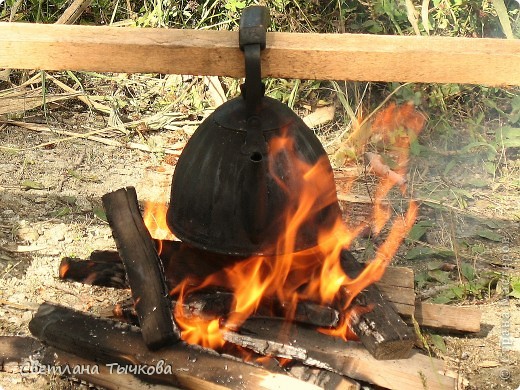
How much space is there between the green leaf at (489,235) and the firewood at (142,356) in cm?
183

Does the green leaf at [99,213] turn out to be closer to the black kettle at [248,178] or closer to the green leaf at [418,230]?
the black kettle at [248,178]

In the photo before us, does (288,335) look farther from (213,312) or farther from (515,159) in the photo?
(515,159)

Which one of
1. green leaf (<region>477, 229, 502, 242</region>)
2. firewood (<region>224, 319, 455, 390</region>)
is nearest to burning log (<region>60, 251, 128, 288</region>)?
firewood (<region>224, 319, 455, 390</region>)

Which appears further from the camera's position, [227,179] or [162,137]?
[162,137]

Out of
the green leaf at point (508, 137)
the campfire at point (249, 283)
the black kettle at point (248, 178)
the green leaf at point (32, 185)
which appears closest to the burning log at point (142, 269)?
the campfire at point (249, 283)

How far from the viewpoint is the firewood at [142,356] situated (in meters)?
2.84

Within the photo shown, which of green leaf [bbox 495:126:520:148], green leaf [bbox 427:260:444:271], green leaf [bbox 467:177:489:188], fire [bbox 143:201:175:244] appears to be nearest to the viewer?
green leaf [bbox 427:260:444:271]

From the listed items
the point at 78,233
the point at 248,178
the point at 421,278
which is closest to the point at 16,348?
the point at 78,233

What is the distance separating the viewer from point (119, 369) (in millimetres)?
2986

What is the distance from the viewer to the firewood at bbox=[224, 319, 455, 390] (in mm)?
2857

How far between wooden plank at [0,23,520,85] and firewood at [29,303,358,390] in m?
1.08

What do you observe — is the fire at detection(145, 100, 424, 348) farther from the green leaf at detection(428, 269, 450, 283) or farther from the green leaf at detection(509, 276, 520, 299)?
the green leaf at detection(509, 276, 520, 299)

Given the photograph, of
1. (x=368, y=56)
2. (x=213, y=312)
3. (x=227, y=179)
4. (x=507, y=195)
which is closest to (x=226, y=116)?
(x=227, y=179)

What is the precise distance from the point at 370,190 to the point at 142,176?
61.1 inches
